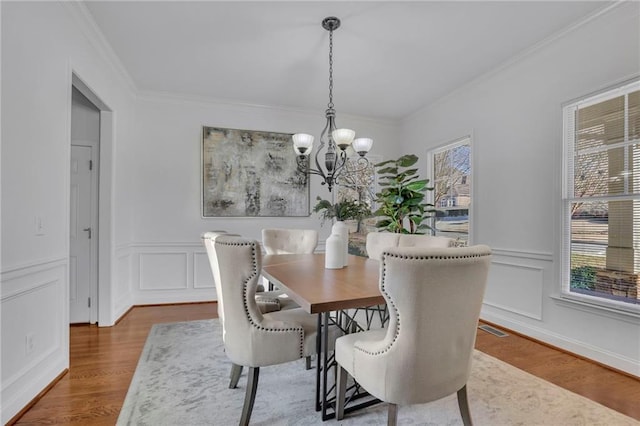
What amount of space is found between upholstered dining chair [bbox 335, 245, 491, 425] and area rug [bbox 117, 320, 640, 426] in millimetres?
582

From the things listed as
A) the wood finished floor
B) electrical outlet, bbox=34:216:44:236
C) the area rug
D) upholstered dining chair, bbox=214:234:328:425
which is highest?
electrical outlet, bbox=34:216:44:236

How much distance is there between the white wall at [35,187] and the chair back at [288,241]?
166cm

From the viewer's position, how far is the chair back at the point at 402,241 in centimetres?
224

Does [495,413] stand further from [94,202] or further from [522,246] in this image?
[94,202]

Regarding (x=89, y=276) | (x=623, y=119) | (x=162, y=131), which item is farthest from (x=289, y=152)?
(x=623, y=119)

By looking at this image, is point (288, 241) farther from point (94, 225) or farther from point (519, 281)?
point (519, 281)

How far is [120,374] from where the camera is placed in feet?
7.47

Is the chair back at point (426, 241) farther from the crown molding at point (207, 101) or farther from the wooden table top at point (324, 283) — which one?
the crown molding at point (207, 101)

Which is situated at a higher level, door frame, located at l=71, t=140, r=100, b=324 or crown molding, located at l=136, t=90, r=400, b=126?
crown molding, located at l=136, t=90, r=400, b=126

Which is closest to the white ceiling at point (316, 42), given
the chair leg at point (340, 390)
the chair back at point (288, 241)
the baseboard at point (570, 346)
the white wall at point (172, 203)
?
the white wall at point (172, 203)

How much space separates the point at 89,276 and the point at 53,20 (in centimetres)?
234

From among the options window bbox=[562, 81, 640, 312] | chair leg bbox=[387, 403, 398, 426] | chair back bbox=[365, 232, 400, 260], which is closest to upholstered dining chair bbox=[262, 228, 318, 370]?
chair back bbox=[365, 232, 400, 260]

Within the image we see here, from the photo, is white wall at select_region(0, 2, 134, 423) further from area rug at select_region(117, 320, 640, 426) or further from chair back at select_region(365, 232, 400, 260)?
chair back at select_region(365, 232, 400, 260)

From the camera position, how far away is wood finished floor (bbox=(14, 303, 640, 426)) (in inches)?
73.2
